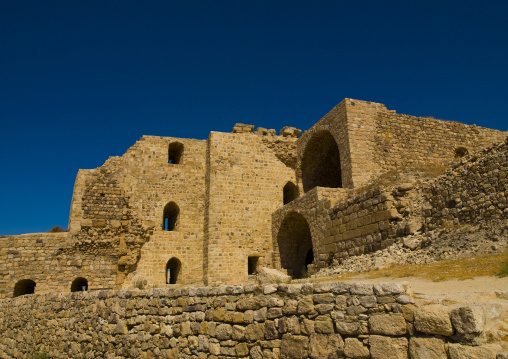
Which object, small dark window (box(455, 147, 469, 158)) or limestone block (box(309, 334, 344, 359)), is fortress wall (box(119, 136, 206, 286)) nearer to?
small dark window (box(455, 147, 469, 158))

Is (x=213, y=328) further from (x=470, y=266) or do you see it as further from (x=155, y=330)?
(x=470, y=266)

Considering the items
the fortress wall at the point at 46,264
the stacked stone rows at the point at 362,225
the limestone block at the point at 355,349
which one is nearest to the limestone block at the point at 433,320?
the limestone block at the point at 355,349

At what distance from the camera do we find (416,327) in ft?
12.0

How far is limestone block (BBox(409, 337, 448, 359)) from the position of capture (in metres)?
3.47

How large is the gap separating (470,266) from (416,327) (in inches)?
154

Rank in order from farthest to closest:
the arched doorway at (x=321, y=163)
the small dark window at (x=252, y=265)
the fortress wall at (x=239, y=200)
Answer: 1. the arched doorway at (x=321, y=163)
2. the small dark window at (x=252, y=265)
3. the fortress wall at (x=239, y=200)

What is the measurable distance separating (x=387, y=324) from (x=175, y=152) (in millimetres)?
15845

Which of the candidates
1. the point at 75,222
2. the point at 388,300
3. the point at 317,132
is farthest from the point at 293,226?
the point at 388,300

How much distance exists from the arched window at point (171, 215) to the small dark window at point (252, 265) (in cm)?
334

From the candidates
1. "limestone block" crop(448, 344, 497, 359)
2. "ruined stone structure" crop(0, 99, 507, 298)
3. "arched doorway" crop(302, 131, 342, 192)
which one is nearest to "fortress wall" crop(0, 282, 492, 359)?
"limestone block" crop(448, 344, 497, 359)


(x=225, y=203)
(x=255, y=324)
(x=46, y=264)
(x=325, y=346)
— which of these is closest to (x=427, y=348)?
(x=325, y=346)

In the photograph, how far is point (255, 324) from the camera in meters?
5.02

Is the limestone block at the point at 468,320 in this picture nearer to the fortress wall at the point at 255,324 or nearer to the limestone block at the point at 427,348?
the fortress wall at the point at 255,324

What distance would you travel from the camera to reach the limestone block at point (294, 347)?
4469mm
